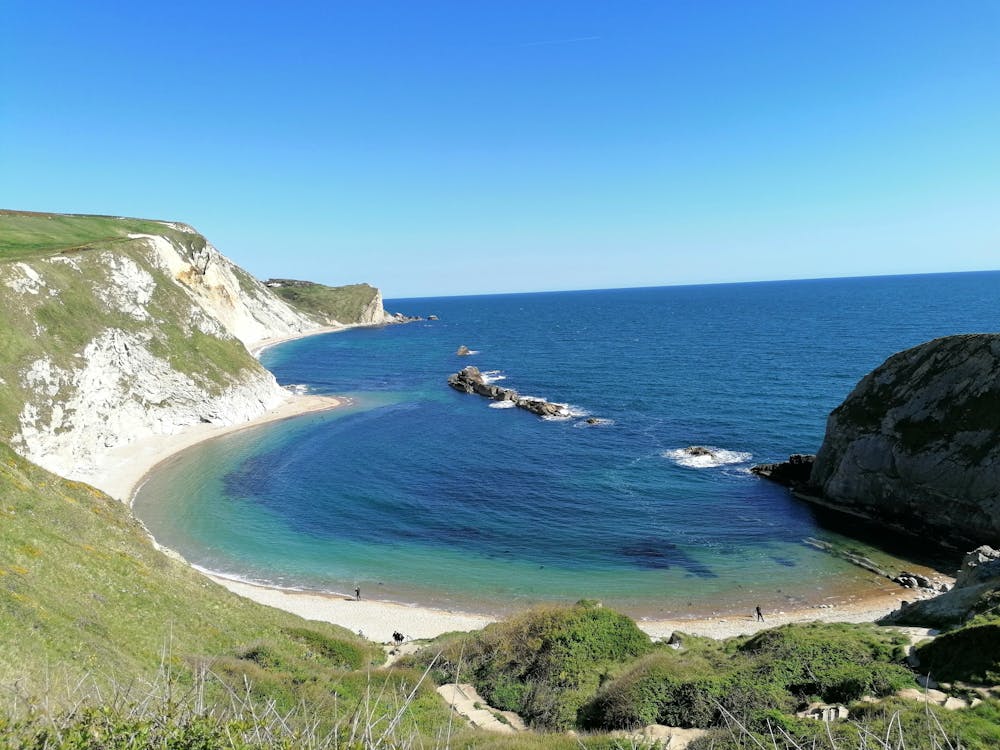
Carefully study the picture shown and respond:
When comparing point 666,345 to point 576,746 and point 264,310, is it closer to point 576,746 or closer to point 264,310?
point 264,310

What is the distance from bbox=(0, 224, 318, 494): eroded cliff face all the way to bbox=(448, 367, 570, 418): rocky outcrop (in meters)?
28.1

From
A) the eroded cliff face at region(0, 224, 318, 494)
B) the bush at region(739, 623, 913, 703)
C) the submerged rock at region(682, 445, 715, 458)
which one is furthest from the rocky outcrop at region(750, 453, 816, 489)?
the eroded cliff face at region(0, 224, 318, 494)

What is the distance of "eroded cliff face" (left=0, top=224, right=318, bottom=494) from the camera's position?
167 feet

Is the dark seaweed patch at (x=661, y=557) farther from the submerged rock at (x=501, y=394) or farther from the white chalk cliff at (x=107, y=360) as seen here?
the white chalk cliff at (x=107, y=360)

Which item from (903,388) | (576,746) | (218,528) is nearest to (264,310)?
(218,528)

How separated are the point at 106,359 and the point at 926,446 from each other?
75704mm

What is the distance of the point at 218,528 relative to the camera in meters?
43.7

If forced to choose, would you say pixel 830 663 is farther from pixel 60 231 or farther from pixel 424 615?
pixel 60 231

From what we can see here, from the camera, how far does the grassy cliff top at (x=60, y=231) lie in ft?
246

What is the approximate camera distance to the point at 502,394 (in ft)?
284

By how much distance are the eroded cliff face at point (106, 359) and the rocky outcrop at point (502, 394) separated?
28120mm

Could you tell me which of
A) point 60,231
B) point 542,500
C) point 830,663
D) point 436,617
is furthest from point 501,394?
point 60,231

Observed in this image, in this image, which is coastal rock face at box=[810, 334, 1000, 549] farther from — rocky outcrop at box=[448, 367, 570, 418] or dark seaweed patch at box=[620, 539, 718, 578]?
rocky outcrop at box=[448, 367, 570, 418]

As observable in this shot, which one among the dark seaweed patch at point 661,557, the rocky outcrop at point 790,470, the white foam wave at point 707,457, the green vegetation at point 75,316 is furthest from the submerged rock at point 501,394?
the dark seaweed patch at point 661,557
